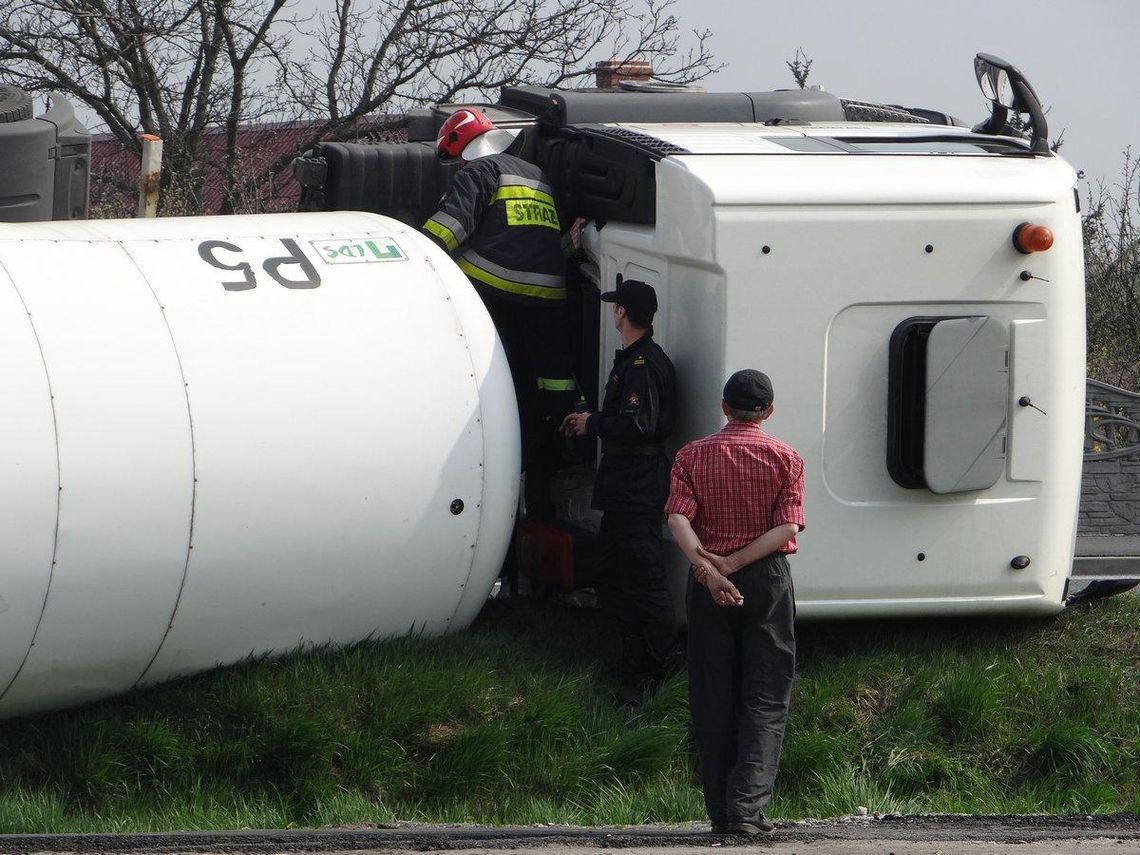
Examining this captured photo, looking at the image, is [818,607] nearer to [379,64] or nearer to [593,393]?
[593,393]

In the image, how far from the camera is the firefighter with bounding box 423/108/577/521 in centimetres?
688

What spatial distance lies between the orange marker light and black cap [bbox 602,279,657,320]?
1413 millimetres

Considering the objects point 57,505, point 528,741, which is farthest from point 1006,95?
point 57,505

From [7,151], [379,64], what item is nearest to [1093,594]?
[7,151]

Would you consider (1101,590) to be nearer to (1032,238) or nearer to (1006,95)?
(1032,238)

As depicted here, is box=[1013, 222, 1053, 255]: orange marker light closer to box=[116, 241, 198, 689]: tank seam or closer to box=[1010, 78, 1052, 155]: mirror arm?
box=[1010, 78, 1052, 155]: mirror arm

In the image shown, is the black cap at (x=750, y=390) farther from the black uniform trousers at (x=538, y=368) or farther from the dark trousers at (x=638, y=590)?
the black uniform trousers at (x=538, y=368)

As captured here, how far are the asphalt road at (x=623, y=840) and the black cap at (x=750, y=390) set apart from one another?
53.5 inches

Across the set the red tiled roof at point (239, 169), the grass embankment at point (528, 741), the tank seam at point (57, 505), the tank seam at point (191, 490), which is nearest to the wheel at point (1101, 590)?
the grass embankment at point (528, 741)

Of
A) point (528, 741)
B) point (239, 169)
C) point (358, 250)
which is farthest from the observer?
point (239, 169)

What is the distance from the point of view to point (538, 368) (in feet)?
22.9

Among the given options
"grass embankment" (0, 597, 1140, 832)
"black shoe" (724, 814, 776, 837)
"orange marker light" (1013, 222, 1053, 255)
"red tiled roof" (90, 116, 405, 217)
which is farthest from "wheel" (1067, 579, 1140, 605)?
"red tiled roof" (90, 116, 405, 217)

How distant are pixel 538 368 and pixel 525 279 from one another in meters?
0.38

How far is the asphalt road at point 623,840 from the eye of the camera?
4.90 meters
